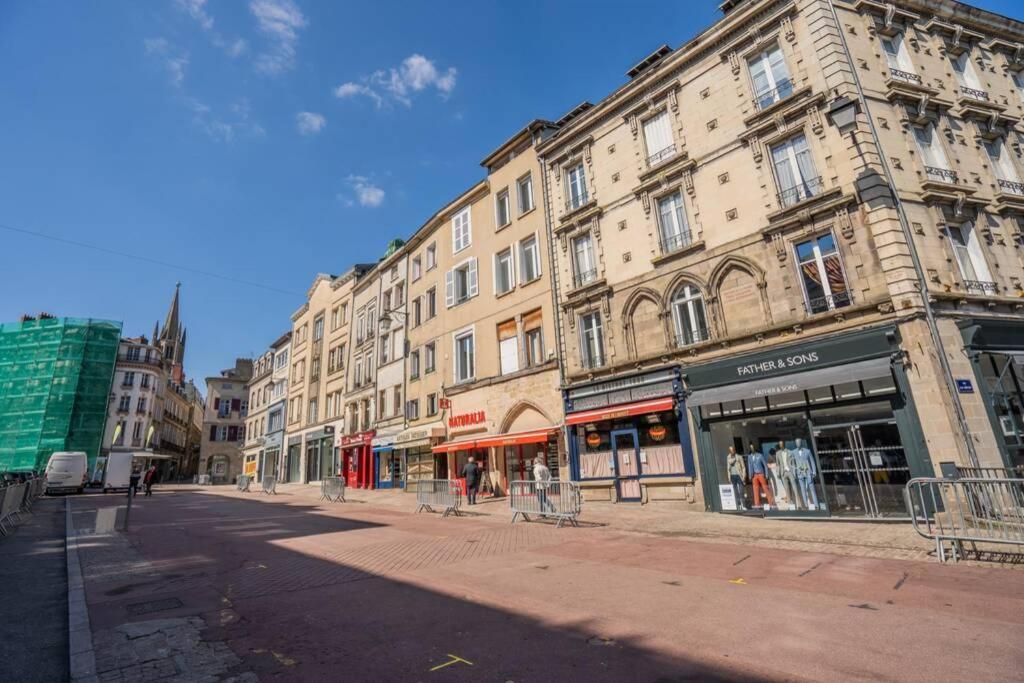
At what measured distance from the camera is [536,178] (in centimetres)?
2136

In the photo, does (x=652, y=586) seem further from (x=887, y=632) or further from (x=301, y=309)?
(x=301, y=309)

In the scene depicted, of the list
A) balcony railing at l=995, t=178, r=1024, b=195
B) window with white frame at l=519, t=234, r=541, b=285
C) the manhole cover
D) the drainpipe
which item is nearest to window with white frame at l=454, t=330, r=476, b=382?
window with white frame at l=519, t=234, r=541, b=285

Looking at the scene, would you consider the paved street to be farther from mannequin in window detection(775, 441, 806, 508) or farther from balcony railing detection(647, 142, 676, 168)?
balcony railing detection(647, 142, 676, 168)

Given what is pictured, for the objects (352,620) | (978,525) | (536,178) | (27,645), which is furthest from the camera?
(536,178)

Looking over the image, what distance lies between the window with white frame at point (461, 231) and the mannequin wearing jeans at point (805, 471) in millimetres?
17619

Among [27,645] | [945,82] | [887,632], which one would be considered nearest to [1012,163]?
[945,82]

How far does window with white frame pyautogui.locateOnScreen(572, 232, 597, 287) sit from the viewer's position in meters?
18.3

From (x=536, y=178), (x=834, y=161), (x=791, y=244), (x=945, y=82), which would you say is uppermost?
(x=536, y=178)

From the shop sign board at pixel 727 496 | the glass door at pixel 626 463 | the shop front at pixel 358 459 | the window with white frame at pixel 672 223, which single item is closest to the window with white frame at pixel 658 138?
the window with white frame at pixel 672 223

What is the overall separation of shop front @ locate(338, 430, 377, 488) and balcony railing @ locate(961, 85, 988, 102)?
98.5 feet

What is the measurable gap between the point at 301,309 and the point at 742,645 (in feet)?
148

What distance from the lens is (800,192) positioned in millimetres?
13180

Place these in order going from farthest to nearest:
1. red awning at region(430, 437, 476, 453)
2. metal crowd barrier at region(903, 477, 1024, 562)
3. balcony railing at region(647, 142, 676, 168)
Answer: red awning at region(430, 437, 476, 453), balcony railing at region(647, 142, 676, 168), metal crowd barrier at region(903, 477, 1024, 562)

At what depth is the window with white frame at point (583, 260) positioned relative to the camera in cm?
1828
